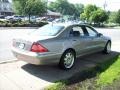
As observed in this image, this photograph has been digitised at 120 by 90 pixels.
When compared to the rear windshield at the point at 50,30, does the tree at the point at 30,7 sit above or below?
above

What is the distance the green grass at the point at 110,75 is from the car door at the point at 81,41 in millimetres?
1123

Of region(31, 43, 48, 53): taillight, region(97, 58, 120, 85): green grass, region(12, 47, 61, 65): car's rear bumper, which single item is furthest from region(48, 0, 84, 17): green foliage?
region(31, 43, 48, 53): taillight

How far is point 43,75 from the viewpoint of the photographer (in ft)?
21.2

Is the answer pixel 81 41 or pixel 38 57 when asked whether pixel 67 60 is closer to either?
pixel 81 41

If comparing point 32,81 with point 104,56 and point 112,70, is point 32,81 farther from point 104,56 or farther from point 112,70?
point 104,56

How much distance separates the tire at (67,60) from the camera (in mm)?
6867

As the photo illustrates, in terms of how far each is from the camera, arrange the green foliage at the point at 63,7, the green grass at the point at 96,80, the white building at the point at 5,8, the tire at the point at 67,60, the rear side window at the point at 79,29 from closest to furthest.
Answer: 1. the green grass at the point at 96,80
2. the tire at the point at 67,60
3. the rear side window at the point at 79,29
4. the white building at the point at 5,8
5. the green foliage at the point at 63,7

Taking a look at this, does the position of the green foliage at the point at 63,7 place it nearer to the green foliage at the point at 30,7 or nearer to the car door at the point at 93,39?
the green foliage at the point at 30,7

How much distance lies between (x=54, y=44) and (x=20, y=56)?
1.11 m

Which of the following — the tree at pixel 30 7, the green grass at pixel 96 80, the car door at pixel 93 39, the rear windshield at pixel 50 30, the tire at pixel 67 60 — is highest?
the tree at pixel 30 7

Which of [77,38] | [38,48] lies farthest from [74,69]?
[38,48]

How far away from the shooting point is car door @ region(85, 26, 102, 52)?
837cm

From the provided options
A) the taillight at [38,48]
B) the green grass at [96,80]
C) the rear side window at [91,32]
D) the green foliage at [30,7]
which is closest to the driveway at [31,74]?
the green grass at [96,80]

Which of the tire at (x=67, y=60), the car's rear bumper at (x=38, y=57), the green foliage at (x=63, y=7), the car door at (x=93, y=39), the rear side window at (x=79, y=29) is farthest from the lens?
the green foliage at (x=63, y=7)
